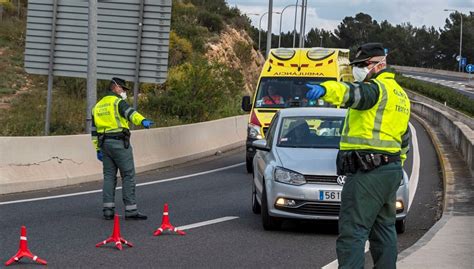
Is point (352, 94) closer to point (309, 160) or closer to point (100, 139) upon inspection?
point (309, 160)

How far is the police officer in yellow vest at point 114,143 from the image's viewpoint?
11.8m

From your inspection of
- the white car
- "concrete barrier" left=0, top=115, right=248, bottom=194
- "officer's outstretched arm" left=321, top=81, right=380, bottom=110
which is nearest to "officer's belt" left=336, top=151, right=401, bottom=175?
"officer's outstretched arm" left=321, top=81, right=380, bottom=110

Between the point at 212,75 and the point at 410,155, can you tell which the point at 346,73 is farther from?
the point at 212,75

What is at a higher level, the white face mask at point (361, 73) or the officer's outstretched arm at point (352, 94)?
the white face mask at point (361, 73)

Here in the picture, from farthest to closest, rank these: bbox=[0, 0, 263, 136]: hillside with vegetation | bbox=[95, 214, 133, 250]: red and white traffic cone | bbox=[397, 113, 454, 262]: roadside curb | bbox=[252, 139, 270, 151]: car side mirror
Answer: bbox=[0, 0, 263, 136]: hillside with vegetation < bbox=[252, 139, 270, 151]: car side mirror < bbox=[95, 214, 133, 250]: red and white traffic cone < bbox=[397, 113, 454, 262]: roadside curb

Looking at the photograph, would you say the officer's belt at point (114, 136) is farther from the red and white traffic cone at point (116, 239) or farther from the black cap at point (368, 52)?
the black cap at point (368, 52)

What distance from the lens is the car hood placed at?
420 inches

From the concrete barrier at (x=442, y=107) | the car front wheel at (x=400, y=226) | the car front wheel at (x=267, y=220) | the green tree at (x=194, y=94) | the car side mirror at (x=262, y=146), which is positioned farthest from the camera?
the concrete barrier at (x=442, y=107)

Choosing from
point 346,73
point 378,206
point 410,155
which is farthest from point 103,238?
point 410,155

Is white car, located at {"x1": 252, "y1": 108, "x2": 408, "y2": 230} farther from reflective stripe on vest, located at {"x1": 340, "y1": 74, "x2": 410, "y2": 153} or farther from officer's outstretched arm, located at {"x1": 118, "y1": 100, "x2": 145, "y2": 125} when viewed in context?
reflective stripe on vest, located at {"x1": 340, "y1": 74, "x2": 410, "y2": 153}

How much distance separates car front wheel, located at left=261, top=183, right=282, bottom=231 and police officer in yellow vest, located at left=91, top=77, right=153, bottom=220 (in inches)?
68.2

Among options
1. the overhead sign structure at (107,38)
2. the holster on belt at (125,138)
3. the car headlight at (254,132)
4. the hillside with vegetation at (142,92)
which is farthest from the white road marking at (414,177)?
the hillside with vegetation at (142,92)

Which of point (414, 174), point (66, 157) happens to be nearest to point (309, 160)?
Result: point (66, 157)

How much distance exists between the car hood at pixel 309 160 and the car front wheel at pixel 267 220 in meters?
0.50
